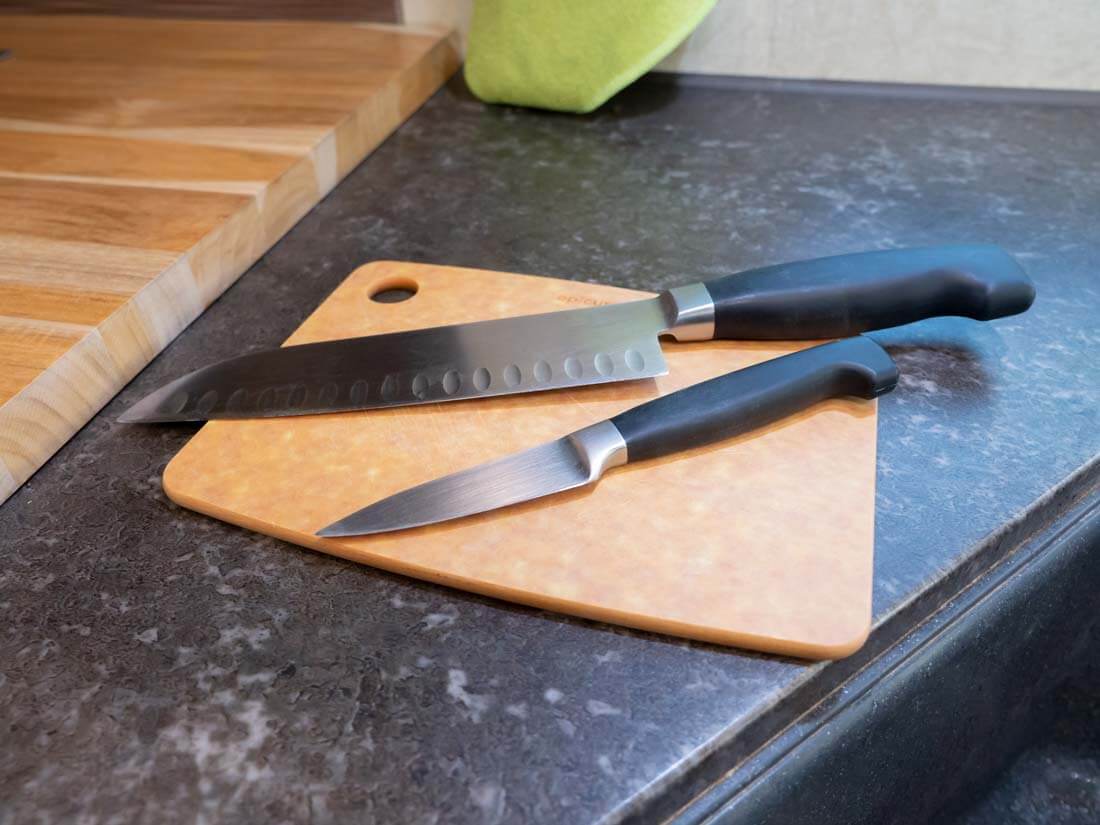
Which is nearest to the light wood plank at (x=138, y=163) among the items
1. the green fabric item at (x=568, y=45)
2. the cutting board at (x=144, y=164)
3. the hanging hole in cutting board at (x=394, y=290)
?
the cutting board at (x=144, y=164)

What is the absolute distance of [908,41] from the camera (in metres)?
0.97

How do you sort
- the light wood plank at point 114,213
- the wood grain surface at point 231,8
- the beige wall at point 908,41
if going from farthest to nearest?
the wood grain surface at point 231,8 → the beige wall at point 908,41 → the light wood plank at point 114,213

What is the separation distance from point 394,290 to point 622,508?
34cm

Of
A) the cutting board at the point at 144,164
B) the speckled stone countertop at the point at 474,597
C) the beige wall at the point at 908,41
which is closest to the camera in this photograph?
the speckled stone countertop at the point at 474,597

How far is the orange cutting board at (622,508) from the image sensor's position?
0.49m

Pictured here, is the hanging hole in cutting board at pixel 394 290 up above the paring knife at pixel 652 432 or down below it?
below

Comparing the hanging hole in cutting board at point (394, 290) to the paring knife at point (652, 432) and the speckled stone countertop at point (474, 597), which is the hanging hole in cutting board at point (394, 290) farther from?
the paring knife at point (652, 432)

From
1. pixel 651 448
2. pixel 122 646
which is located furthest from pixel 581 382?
pixel 122 646

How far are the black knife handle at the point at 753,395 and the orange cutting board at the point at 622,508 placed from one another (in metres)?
0.02

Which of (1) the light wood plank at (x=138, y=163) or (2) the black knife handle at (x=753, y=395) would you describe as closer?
(2) the black knife handle at (x=753, y=395)

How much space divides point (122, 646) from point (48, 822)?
0.32 ft

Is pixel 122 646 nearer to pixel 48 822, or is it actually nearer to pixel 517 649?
pixel 48 822

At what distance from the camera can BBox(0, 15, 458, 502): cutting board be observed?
66cm

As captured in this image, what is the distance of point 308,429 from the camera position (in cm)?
61
